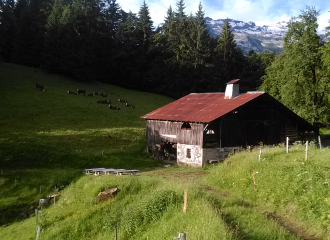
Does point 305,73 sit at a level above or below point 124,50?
below

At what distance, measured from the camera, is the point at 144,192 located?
1706cm

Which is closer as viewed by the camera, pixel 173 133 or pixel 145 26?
pixel 173 133

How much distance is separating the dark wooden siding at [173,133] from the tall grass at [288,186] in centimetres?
856

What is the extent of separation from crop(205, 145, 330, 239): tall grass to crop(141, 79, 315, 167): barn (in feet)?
27.7

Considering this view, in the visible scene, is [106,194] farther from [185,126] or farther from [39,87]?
[39,87]

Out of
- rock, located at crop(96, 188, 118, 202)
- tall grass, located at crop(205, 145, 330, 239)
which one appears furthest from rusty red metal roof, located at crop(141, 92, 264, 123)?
rock, located at crop(96, 188, 118, 202)

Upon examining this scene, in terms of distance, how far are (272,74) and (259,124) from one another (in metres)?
20.9

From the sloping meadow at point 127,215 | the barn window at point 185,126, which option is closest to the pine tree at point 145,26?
the barn window at point 185,126

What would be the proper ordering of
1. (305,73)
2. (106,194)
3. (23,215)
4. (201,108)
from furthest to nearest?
(305,73) < (201,108) < (23,215) < (106,194)

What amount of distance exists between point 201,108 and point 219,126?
359 cm

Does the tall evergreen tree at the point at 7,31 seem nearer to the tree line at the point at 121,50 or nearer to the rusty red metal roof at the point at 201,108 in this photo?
the tree line at the point at 121,50

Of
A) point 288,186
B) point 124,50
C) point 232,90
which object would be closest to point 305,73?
point 232,90

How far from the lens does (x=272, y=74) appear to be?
48.9m

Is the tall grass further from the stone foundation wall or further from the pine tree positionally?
the pine tree
